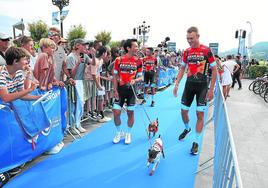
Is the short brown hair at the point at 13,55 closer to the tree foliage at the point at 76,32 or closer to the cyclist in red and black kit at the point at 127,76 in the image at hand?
the cyclist in red and black kit at the point at 127,76

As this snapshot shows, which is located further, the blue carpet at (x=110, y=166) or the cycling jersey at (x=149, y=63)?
the cycling jersey at (x=149, y=63)

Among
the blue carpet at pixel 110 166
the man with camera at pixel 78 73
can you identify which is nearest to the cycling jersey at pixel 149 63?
the man with camera at pixel 78 73

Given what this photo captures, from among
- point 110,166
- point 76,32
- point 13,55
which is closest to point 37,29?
point 76,32

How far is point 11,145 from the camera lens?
3.37 meters

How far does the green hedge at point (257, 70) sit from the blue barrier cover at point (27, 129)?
2093 cm

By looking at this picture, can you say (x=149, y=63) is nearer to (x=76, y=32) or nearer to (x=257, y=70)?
(x=257, y=70)

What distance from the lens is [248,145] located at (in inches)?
202

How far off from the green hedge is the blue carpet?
18.7 m

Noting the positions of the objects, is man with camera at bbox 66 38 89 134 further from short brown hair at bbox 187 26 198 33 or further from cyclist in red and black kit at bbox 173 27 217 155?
short brown hair at bbox 187 26 198 33

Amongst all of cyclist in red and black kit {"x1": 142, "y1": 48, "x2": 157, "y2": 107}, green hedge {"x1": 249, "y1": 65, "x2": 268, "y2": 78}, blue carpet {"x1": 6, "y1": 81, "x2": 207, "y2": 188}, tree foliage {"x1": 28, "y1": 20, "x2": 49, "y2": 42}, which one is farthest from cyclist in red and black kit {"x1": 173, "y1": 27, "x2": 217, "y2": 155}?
tree foliage {"x1": 28, "y1": 20, "x2": 49, "y2": 42}

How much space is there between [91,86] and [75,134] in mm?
1290

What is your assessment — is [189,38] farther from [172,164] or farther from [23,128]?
[23,128]

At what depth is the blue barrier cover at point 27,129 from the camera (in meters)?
3.27

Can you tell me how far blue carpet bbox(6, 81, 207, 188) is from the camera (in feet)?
11.1
